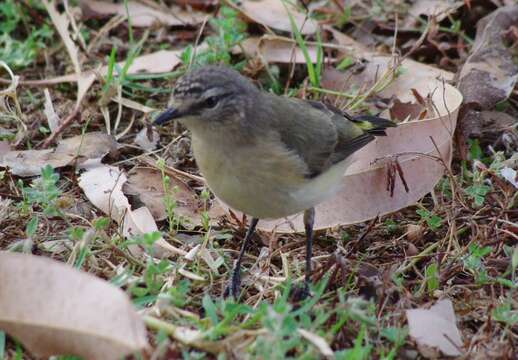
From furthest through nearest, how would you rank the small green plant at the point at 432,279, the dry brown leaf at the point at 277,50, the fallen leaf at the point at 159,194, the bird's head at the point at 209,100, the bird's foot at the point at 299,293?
1. the dry brown leaf at the point at 277,50
2. the fallen leaf at the point at 159,194
3. the small green plant at the point at 432,279
4. the bird's head at the point at 209,100
5. the bird's foot at the point at 299,293

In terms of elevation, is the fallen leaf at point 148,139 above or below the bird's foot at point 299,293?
below

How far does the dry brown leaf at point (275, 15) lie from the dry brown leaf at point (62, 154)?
1904 millimetres

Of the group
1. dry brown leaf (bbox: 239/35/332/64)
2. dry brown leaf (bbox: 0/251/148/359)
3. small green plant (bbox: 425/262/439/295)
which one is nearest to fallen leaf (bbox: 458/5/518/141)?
dry brown leaf (bbox: 239/35/332/64)

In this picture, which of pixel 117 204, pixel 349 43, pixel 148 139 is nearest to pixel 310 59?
pixel 349 43

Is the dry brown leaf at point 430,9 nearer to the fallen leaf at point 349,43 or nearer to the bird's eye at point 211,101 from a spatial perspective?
the fallen leaf at point 349,43

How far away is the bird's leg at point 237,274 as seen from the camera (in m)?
4.60

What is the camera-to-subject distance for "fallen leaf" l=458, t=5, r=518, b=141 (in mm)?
6230

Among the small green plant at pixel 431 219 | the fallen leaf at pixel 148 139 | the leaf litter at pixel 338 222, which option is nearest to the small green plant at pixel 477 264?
the leaf litter at pixel 338 222

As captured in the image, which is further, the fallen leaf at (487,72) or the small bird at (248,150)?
the fallen leaf at (487,72)

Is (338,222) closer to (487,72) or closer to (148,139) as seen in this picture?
(148,139)

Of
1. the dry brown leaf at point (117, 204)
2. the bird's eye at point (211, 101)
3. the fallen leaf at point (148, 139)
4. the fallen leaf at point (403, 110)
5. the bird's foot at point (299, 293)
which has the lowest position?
the fallen leaf at point (403, 110)

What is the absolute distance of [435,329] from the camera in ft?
13.5

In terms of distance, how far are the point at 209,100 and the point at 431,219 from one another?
66.4 inches

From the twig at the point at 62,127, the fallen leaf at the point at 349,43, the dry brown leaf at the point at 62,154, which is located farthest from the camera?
the fallen leaf at the point at 349,43
